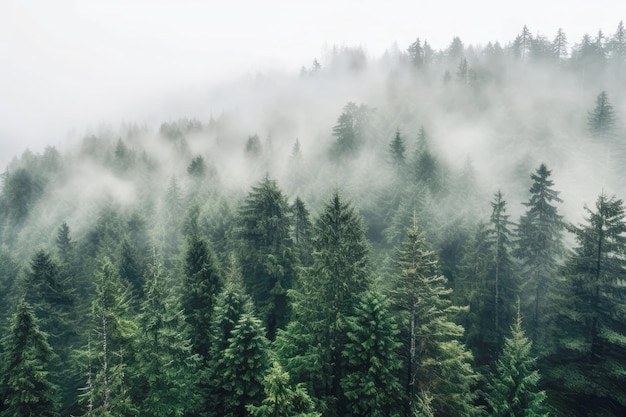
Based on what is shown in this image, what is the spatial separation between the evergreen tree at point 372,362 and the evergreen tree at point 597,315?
13683 millimetres

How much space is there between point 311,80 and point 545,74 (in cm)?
9701

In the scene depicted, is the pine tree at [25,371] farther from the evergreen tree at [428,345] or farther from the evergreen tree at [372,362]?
the evergreen tree at [428,345]

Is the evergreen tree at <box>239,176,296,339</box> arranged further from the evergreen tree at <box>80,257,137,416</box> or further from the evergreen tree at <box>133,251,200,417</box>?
the evergreen tree at <box>80,257,137,416</box>

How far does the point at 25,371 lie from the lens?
70.6ft

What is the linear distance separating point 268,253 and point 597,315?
2448 centimetres

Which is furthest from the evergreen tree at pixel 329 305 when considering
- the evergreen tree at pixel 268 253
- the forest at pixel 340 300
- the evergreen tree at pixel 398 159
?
the evergreen tree at pixel 398 159

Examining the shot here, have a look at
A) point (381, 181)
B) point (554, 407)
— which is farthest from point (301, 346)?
point (381, 181)

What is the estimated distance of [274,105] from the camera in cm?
15200

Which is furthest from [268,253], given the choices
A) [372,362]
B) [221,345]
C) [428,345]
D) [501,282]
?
[501,282]

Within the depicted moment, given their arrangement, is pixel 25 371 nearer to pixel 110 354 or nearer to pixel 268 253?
pixel 110 354

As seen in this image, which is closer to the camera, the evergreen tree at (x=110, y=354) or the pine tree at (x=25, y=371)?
the evergreen tree at (x=110, y=354)

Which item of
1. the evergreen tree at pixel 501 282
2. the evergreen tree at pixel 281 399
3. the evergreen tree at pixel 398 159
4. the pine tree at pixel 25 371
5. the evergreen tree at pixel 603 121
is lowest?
the pine tree at pixel 25 371

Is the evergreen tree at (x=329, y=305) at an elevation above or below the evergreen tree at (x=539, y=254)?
below

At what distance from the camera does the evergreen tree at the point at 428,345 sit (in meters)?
19.5
